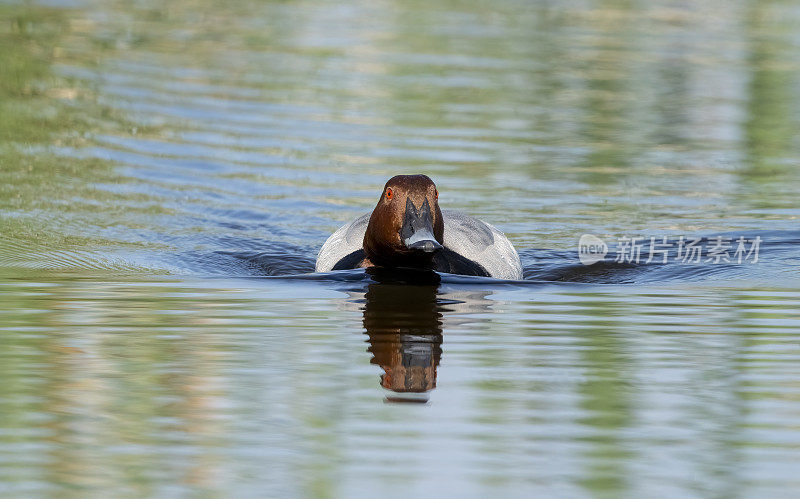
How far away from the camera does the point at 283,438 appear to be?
17.9ft

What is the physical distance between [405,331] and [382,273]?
1681mm

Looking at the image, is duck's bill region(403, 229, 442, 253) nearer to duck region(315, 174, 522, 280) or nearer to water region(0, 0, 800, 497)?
duck region(315, 174, 522, 280)

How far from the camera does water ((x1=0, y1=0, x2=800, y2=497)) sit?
533 centimetres

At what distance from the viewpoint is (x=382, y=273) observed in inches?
373

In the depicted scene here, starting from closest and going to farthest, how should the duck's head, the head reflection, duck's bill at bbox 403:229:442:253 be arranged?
the head reflection < duck's bill at bbox 403:229:442:253 < the duck's head

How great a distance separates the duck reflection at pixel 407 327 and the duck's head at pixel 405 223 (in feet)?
0.43

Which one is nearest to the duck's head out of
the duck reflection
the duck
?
the duck

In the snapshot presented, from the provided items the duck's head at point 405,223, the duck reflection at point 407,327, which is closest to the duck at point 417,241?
the duck's head at point 405,223

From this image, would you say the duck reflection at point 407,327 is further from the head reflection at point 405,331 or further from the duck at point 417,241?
the duck at point 417,241

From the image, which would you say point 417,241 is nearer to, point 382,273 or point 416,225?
point 416,225

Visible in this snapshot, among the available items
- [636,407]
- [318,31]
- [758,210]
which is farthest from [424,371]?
[318,31]

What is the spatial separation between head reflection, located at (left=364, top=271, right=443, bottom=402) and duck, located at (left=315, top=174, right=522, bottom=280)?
181 millimetres

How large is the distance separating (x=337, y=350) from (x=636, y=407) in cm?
183

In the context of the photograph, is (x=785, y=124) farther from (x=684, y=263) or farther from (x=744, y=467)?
(x=744, y=467)
